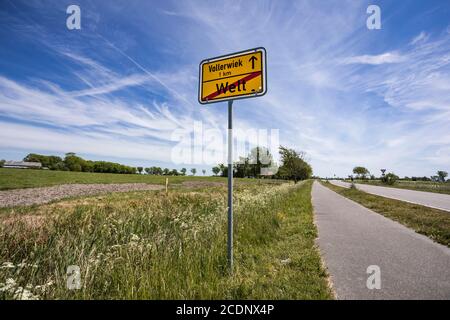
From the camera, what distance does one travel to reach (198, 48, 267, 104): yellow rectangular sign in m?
2.93

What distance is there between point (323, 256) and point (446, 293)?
175cm

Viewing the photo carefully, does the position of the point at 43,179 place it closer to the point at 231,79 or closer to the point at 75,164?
the point at 231,79

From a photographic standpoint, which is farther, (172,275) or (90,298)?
(172,275)

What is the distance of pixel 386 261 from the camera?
403 cm

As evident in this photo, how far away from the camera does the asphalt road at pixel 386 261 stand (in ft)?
9.67

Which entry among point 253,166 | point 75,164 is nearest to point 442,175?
point 253,166

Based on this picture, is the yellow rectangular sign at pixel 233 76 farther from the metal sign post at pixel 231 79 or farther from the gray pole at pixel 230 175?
the gray pole at pixel 230 175

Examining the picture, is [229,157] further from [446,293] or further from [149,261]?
[446,293]

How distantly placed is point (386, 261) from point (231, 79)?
14.1ft
